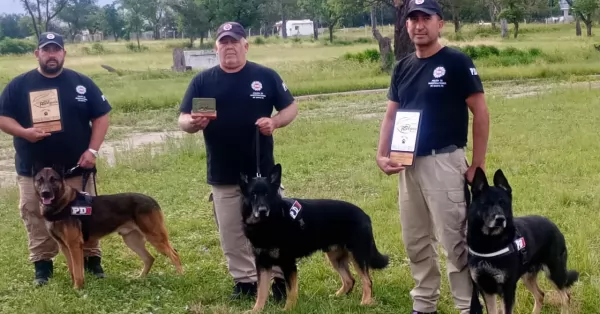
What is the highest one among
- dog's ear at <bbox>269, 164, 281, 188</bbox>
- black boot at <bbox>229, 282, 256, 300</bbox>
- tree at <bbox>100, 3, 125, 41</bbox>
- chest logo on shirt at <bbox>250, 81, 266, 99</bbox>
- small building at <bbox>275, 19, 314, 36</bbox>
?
tree at <bbox>100, 3, 125, 41</bbox>

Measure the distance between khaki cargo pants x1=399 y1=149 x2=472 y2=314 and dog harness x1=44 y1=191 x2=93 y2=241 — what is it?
2.81m

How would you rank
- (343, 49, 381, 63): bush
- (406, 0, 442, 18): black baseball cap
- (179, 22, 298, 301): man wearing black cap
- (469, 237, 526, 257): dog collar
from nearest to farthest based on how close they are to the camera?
(469, 237, 526, 257): dog collar → (406, 0, 442, 18): black baseball cap → (179, 22, 298, 301): man wearing black cap → (343, 49, 381, 63): bush

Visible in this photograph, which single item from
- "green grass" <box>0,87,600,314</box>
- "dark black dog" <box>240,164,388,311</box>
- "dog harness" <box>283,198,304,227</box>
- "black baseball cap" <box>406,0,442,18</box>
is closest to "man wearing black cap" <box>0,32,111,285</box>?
"green grass" <box>0,87,600,314</box>

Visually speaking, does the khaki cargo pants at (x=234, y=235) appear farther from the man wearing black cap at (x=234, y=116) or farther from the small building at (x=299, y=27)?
the small building at (x=299, y=27)

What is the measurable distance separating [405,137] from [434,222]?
62cm

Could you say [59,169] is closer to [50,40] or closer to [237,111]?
[50,40]

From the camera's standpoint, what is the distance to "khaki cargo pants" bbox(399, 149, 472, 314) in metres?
4.23

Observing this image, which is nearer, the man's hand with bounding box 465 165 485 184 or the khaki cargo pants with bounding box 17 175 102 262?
the man's hand with bounding box 465 165 485 184

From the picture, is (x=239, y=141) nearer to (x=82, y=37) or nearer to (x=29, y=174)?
(x=29, y=174)

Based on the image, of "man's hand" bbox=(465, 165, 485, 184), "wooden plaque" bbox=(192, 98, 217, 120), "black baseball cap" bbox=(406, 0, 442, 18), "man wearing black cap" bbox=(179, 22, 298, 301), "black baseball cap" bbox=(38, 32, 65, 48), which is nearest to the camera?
"black baseball cap" bbox=(406, 0, 442, 18)

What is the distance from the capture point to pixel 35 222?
19.5 feet

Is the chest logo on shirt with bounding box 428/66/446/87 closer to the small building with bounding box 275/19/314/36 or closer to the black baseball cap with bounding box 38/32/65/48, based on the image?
the black baseball cap with bounding box 38/32/65/48

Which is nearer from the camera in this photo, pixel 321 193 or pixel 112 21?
pixel 321 193

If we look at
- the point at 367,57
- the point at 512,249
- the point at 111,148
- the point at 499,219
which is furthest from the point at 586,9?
the point at 499,219
